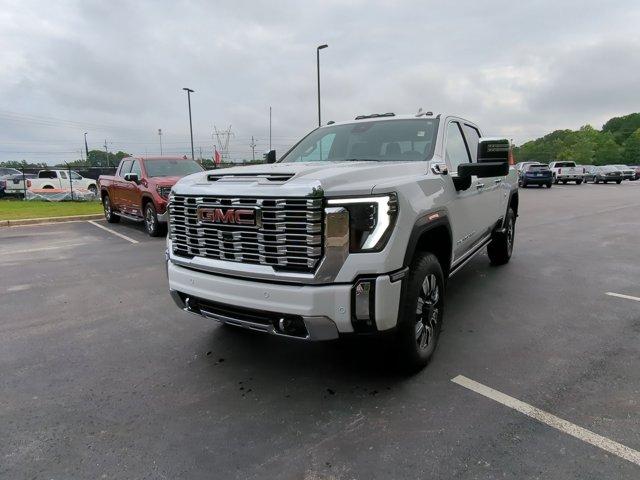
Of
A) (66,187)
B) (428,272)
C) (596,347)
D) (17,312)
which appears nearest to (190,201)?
(428,272)

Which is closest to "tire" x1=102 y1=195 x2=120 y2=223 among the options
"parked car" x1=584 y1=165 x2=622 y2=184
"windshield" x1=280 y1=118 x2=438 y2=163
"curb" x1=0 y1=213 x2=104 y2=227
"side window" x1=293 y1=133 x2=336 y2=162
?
"curb" x1=0 y1=213 x2=104 y2=227

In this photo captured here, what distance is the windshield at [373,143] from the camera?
408 centimetres

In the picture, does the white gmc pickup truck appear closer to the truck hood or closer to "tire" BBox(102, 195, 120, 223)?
the truck hood

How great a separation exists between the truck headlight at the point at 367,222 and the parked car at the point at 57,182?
2084 cm

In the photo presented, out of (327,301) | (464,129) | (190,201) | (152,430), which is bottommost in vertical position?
(152,430)

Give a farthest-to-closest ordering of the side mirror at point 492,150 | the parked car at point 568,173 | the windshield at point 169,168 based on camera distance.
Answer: the parked car at point 568,173 → the windshield at point 169,168 → the side mirror at point 492,150

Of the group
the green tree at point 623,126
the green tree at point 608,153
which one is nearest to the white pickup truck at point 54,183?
the green tree at point 608,153

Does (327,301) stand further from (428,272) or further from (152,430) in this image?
(152,430)

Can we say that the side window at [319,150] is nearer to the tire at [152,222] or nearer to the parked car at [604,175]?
the tire at [152,222]

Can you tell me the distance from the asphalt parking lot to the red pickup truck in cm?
459

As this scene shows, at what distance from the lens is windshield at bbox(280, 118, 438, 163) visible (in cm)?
408

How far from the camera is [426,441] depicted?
8.51 feet

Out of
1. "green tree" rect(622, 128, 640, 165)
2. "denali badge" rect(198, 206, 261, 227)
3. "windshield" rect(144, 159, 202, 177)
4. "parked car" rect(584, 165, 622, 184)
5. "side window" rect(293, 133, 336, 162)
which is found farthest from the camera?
"green tree" rect(622, 128, 640, 165)

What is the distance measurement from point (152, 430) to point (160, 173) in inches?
355
